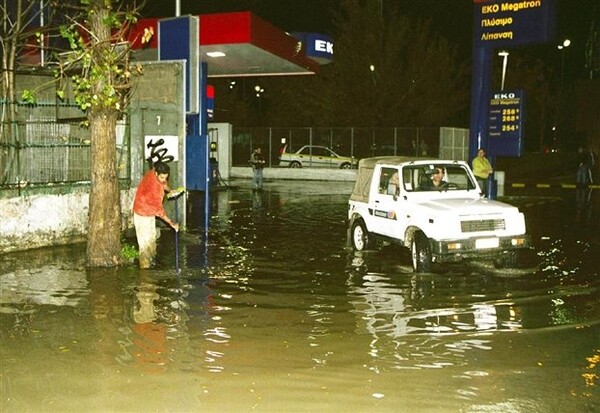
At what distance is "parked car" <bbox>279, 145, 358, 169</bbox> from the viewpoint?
39281mm

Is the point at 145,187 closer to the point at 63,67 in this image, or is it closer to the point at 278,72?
the point at 63,67

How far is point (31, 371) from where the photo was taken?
6332 millimetres

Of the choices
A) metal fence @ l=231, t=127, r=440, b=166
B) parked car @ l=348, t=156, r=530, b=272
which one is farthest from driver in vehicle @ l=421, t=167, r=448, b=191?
metal fence @ l=231, t=127, r=440, b=166

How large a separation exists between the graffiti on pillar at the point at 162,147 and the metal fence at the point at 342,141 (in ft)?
72.9

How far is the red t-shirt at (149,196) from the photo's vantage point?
36.6ft

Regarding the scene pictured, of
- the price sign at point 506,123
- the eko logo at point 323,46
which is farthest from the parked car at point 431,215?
the price sign at point 506,123

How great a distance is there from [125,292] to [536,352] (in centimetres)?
517

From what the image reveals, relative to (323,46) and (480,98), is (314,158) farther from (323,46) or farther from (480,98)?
(480,98)

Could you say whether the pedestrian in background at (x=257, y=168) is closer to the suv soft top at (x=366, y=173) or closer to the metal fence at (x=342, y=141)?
the metal fence at (x=342, y=141)

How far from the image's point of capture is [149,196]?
36.6ft

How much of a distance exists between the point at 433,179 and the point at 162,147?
612 centimetres

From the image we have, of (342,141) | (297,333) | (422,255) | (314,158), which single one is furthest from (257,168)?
(297,333)

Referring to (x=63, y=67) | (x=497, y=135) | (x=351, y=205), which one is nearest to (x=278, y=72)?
(x=497, y=135)

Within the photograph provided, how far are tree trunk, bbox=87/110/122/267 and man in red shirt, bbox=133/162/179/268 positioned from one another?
44 centimetres
